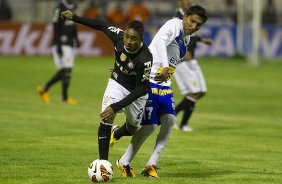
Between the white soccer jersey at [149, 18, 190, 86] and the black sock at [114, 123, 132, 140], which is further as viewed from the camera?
the black sock at [114, 123, 132, 140]

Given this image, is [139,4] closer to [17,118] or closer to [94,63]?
[94,63]

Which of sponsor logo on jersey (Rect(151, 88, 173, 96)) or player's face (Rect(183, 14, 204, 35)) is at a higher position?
player's face (Rect(183, 14, 204, 35))

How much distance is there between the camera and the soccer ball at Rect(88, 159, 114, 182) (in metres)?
11.0

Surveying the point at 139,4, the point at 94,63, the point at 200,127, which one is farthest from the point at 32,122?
the point at 139,4

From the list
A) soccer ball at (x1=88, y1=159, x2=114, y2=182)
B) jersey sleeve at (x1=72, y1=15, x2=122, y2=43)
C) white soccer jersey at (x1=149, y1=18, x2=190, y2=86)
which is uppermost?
jersey sleeve at (x1=72, y1=15, x2=122, y2=43)

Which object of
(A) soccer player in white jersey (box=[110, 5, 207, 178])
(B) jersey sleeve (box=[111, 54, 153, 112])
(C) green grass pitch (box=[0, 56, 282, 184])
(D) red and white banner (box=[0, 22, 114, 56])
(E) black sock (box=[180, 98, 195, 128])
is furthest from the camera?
(D) red and white banner (box=[0, 22, 114, 56])

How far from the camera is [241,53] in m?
44.9

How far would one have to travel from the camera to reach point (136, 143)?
12.0 m

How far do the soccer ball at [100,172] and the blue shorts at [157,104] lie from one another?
1.06m

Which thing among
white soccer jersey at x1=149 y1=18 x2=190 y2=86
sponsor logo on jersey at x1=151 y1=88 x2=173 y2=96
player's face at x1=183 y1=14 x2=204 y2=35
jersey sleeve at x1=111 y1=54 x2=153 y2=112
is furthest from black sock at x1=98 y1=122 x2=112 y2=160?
player's face at x1=183 y1=14 x2=204 y2=35

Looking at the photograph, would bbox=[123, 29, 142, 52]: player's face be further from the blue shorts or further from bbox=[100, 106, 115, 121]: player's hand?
the blue shorts

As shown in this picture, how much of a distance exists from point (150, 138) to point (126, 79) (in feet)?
19.9

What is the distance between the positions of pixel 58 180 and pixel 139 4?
34484 mm

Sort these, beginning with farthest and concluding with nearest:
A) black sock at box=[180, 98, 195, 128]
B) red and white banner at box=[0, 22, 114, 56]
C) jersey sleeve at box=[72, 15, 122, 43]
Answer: red and white banner at box=[0, 22, 114, 56]
black sock at box=[180, 98, 195, 128]
jersey sleeve at box=[72, 15, 122, 43]
